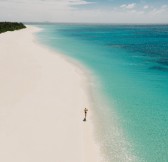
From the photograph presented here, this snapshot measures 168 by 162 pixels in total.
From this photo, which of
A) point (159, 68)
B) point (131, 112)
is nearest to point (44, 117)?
point (131, 112)

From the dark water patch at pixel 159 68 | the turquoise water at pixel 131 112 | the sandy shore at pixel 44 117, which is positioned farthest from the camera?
the dark water patch at pixel 159 68

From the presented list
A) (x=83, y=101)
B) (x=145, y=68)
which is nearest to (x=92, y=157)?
(x=83, y=101)

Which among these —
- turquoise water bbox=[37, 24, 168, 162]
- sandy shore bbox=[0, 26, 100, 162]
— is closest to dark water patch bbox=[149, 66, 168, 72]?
turquoise water bbox=[37, 24, 168, 162]

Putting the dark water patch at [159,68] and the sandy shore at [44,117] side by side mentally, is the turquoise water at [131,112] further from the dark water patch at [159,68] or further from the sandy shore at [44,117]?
the sandy shore at [44,117]

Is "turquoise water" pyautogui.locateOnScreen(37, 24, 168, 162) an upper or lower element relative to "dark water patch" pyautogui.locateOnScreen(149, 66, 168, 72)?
upper

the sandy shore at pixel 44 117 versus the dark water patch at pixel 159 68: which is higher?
the sandy shore at pixel 44 117

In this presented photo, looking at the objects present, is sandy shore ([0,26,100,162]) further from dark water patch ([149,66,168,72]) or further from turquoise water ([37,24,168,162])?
dark water patch ([149,66,168,72])

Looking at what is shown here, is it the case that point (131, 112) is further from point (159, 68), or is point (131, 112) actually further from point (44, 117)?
point (159, 68)

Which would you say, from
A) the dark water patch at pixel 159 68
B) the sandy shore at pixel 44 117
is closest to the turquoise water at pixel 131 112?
the dark water patch at pixel 159 68

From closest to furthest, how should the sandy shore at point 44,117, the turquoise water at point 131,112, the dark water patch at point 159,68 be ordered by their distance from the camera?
the sandy shore at point 44,117 → the turquoise water at point 131,112 → the dark water patch at point 159,68

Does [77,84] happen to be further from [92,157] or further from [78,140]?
[92,157]
